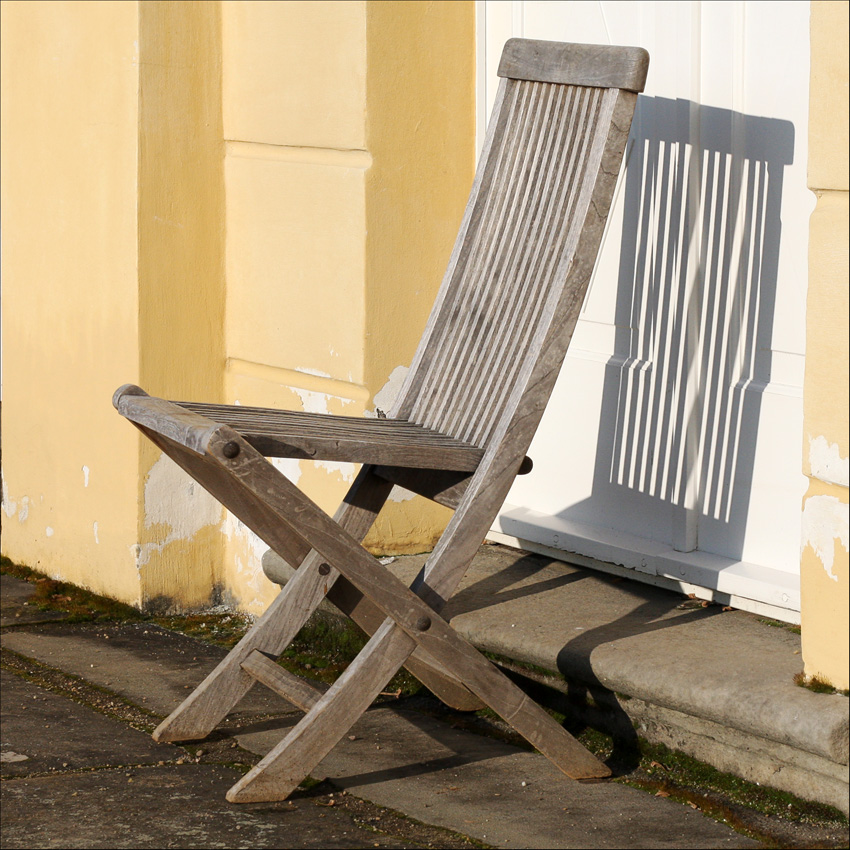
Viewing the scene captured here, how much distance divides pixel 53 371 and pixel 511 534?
67.3 inches

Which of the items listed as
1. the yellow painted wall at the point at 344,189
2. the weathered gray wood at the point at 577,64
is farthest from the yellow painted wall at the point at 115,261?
the weathered gray wood at the point at 577,64

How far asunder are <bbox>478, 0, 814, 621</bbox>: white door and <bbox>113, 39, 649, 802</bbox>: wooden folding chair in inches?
24.2

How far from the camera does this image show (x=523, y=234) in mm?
3186

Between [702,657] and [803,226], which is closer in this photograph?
[702,657]

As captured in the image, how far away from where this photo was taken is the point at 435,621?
9.46 ft

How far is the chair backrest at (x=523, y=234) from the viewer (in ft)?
9.54

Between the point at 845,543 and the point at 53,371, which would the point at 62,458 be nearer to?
the point at 53,371

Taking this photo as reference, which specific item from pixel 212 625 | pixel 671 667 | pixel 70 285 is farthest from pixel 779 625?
pixel 70 285

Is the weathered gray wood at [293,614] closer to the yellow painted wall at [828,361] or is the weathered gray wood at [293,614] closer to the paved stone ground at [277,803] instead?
the paved stone ground at [277,803]

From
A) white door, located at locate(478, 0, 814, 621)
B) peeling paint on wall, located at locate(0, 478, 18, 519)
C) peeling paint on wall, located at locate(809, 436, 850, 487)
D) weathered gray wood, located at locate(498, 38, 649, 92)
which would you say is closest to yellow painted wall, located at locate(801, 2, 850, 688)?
peeling paint on wall, located at locate(809, 436, 850, 487)

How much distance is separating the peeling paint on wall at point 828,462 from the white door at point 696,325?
1.87 feet

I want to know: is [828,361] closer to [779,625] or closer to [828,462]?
[828,462]

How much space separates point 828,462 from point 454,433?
820mm

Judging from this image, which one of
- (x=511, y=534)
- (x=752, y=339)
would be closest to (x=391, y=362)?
(x=511, y=534)
